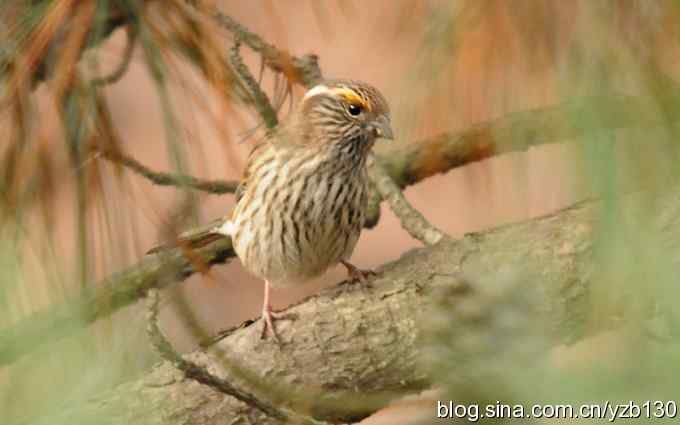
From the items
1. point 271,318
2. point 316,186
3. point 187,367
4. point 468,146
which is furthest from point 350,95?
point 468,146

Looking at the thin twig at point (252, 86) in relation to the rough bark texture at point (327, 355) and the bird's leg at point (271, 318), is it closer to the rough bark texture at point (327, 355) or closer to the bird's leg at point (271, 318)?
the rough bark texture at point (327, 355)

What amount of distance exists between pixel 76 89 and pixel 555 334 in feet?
1.81

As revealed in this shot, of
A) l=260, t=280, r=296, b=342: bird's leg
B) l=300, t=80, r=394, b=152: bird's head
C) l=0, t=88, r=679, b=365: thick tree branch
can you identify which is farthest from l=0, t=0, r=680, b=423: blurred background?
l=300, t=80, r=394, b=152: bird's head

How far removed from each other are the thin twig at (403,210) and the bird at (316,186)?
0.11ft

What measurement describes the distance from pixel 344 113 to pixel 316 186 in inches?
6.2

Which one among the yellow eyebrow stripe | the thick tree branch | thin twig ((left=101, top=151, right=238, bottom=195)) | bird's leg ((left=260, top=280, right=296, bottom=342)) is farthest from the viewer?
the yellow eyebrow stripe

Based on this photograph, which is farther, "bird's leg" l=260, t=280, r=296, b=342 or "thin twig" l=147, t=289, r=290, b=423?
"bird's leg" l=260, t=280, r=296, b=342

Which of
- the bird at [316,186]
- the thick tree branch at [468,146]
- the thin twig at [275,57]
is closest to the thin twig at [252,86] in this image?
the thin twig at [275,57]

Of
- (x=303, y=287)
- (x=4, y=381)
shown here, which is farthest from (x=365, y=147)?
(x=4, y=381)

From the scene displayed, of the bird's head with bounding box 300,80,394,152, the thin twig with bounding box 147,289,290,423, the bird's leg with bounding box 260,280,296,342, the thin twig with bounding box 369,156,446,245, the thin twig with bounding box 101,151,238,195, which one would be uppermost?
the bird's head with bounding box 300,80,394,152

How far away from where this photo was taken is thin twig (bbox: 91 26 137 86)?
1.13 metres

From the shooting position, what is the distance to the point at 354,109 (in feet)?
7.29

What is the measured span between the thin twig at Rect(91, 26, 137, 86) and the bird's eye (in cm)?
108

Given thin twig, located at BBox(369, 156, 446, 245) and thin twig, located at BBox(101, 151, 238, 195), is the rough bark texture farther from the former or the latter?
thin twig, located at BBox(101, 151, 238, 195)
